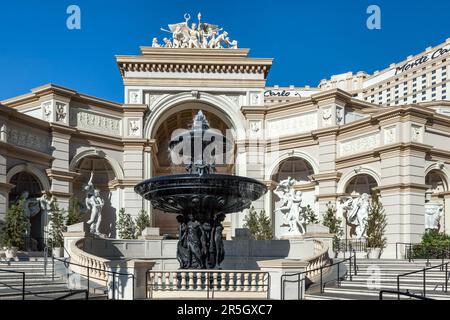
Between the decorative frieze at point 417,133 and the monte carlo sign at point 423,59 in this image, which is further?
the monte carlo sign at point 423,59

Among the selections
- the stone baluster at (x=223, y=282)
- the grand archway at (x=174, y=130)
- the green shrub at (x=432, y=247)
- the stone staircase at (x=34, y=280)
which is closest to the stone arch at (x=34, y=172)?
the grand archway at (x=174, y=130)

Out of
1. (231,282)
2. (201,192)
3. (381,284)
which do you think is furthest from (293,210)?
(231,282)

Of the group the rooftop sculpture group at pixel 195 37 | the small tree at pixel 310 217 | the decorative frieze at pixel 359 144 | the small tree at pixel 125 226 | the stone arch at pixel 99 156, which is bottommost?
the small tree at pixel 125 226

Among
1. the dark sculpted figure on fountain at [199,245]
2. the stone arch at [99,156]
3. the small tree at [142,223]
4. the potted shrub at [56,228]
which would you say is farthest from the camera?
the stone arch at [99,156]

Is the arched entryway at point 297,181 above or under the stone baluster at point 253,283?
above

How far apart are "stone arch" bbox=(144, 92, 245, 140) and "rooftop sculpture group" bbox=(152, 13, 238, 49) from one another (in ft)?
13.6

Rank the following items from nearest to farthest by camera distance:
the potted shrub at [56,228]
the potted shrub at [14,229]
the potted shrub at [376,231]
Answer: the potted shrub at [14,229]
the potted shrub at [376,231]
the potted shrub at [56,228]

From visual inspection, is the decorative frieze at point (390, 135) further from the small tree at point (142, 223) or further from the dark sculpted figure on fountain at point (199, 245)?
the dark sculpted figure on fountain at point (199, 245)

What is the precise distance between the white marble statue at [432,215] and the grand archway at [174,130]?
571 inches

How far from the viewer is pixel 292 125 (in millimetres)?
33750

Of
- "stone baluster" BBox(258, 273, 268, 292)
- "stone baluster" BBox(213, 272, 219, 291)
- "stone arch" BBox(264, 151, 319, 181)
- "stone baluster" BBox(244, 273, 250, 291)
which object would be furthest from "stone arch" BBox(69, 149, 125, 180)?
"stone baluster" BBox(258, 273, 268, 292)

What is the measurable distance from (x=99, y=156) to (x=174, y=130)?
984 cm

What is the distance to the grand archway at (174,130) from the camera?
3634 centimetres
